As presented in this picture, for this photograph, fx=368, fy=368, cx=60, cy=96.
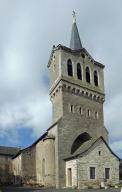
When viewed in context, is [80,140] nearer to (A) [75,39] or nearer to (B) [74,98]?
(B) [74,98]

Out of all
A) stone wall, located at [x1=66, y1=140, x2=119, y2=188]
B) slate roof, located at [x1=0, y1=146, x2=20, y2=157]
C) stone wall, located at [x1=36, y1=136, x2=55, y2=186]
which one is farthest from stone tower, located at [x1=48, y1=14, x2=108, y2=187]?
slate roof, located at [x1=0, y1=146, x2=20, y2=157]

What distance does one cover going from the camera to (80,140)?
162 feet

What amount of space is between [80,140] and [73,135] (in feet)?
9.38

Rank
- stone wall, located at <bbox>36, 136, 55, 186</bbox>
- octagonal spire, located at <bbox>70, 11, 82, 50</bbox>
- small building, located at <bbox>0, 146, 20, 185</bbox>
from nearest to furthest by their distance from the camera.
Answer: stone wall, located at <bbox>36, 136, 55, 186</bbox> < octagonal spire, located at <bbox>70, 11, 82, 50</bbox> < small building, located at <bbox>0, 146, 20, 185</bbox>

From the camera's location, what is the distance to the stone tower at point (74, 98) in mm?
45938

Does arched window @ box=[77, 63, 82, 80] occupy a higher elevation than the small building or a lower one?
higher

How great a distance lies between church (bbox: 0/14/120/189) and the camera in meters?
43.7

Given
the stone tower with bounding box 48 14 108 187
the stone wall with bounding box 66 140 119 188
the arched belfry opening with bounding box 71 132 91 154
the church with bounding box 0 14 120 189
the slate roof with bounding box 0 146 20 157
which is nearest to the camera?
the stone wall with bounding box 66 140 119 188

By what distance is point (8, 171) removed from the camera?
218 ft

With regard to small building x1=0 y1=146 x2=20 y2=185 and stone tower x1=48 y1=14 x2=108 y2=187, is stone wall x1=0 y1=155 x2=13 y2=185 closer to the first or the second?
small building x1=0 y1=146 x2=20 y2=185

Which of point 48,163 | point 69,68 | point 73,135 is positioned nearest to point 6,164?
point 48,163

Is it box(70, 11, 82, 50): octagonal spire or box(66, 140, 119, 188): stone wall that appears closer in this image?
box(66, 140, 119, 188): stone wall

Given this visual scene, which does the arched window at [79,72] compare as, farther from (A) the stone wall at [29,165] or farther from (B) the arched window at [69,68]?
(A) the stone wall at [29,165]

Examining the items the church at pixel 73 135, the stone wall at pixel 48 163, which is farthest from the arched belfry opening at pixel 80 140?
the stone wall at pixel 48 163
